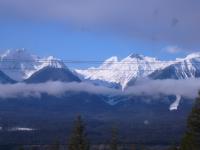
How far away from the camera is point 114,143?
81188 millimetres

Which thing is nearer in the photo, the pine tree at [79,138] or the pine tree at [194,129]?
the pine tree at [194,129]

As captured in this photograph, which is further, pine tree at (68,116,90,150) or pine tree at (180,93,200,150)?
pine tree at (68,116,90,150)

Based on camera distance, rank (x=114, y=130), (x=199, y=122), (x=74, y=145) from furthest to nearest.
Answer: (x=114, y=130)
(x=74, y=145)
(x=199, y=122)

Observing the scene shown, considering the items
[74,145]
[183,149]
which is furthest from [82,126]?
[183,149]

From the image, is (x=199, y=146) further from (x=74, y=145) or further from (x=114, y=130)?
(x=114, y=130)

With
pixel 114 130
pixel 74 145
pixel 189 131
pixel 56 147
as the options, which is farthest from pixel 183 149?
pixel 56 147

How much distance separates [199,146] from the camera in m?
42.2

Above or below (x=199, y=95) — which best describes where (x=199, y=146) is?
below

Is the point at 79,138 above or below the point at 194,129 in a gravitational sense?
below

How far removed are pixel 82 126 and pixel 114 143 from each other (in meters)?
20.7

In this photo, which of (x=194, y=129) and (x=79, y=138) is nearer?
(x=194, y=129)

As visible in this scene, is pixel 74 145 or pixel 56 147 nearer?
pixel 74 145

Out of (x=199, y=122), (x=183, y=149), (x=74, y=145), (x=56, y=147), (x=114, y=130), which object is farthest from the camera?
(x=56, y=147)

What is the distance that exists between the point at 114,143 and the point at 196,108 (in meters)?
39.3
